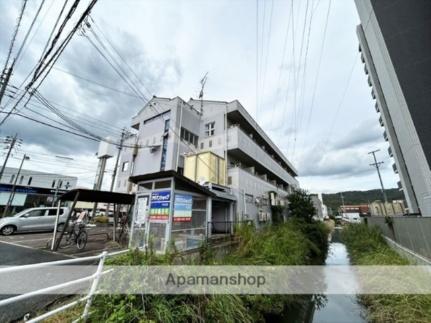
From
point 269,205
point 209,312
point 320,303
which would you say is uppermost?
point 269,205

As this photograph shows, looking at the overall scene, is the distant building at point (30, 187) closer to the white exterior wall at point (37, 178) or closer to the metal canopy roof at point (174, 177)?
the white exterior wall at point (37, 178)

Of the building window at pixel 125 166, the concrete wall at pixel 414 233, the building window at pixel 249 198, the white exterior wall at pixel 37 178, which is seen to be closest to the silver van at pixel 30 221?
the building window at pixel 125 166

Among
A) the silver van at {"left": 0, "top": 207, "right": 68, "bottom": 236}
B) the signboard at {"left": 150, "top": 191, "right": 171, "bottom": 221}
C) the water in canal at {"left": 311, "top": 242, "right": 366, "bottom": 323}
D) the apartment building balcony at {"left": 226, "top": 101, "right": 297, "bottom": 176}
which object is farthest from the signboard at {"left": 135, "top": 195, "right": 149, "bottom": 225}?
the apartment building balcony at {"left": 226, "top": 101, "right": 297, "bottom": 176}

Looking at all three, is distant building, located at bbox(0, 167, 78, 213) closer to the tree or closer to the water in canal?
the tree

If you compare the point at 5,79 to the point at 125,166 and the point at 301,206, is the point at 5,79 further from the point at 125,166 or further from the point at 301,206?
the point at 301,206

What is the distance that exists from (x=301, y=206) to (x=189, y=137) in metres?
11.5

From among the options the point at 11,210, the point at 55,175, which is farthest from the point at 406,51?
the point at 55,175

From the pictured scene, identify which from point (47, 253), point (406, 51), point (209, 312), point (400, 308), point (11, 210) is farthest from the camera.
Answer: point (11, 210)

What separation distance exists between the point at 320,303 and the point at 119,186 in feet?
57.3

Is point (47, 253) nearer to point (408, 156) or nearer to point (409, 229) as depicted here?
point (409, 229)

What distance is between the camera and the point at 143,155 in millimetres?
16281

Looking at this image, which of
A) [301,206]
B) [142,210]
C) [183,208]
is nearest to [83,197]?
[142,210]

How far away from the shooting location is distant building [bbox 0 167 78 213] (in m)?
23.5

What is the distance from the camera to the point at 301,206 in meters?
15.8
